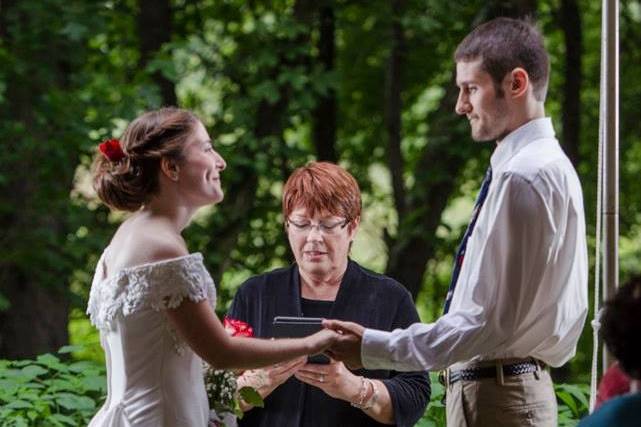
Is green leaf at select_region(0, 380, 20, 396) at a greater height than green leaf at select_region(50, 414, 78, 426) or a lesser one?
greater

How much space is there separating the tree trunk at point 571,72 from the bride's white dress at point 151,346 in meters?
6.30

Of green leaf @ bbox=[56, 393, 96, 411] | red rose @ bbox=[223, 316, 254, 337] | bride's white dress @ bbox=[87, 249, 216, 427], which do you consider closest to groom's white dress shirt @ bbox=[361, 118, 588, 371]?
red rose @ bbox=[223, 316, 254, 337]

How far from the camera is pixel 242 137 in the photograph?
26.1 feet

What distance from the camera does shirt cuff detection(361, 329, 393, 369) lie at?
3398mm

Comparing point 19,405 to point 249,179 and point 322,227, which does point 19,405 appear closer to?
point 322,227

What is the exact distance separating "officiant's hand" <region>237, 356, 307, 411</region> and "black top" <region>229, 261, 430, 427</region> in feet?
0.29

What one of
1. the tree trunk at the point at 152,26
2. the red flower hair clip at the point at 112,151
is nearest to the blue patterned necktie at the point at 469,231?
the red flower hair clip at the point at 112,151

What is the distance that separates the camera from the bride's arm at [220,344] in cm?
313

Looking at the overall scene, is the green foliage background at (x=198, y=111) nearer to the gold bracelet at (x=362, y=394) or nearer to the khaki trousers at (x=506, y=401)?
the gold bracelet at (x=362, y=394)

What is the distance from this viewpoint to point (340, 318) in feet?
12.6

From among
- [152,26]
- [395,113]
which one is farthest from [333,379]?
[395,113]

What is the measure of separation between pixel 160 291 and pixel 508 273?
853mm

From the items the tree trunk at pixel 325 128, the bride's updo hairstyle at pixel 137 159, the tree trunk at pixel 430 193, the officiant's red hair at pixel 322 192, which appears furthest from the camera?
the tree trunk at pixel 325 128

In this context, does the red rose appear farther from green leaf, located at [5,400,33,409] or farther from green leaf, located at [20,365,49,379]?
green leaf, located at [20,365,49,379]
